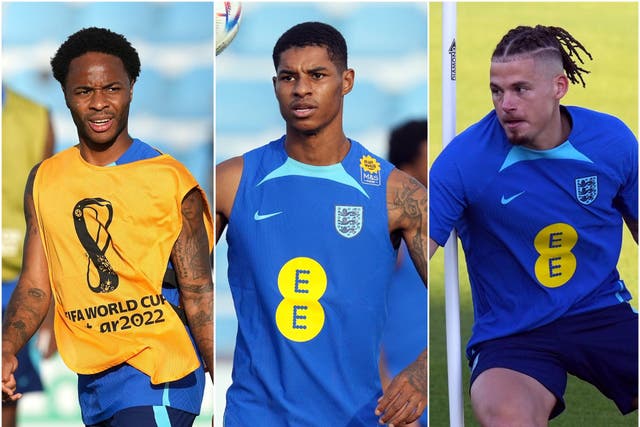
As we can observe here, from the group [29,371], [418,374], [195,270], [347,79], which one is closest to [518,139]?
[347,79]

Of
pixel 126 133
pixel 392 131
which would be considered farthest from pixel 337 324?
pixel 126 133

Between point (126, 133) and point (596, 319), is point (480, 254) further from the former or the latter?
point (126, 133)

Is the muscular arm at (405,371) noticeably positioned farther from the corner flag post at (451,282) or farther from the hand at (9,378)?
the hand at (9,378)

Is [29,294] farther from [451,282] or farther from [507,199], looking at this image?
[507,199]

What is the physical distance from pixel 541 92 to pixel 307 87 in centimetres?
100

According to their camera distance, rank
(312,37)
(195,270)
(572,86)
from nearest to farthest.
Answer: (312,37) < (195,270) < (572,86)

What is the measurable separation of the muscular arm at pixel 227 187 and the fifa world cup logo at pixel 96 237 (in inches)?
16.9

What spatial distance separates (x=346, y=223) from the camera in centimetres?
532

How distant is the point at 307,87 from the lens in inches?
206

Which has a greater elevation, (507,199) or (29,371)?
(507,199)

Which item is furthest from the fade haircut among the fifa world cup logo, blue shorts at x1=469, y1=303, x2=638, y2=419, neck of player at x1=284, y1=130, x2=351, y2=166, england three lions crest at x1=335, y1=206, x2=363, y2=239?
the fifa world cup logo

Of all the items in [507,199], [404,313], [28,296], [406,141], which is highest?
[406,141]

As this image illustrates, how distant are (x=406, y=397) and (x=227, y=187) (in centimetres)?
109

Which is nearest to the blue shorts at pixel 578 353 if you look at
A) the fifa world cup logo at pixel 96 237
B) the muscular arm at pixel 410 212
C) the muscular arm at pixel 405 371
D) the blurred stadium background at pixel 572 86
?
the muscular arm at pixel 405 371
